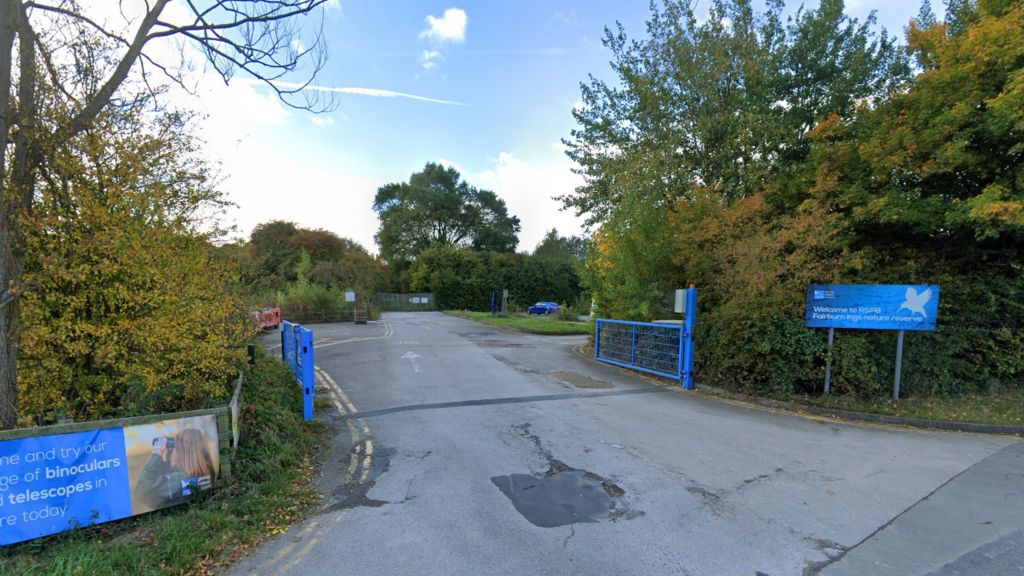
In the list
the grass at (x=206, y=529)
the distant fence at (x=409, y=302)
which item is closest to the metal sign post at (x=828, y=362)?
the grass at (x=206, y=529)

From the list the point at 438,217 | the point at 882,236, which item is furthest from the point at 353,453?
the point at 438,217

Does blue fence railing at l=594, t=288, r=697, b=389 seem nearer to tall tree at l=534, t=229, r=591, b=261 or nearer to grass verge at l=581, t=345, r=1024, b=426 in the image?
grass verge at l=581, t=345, r=1024, b=426

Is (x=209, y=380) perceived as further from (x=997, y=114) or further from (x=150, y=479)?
(x=997, y=114)

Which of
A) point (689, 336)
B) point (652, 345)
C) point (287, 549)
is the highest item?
point (689, 336)

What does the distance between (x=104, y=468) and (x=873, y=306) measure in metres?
11.3

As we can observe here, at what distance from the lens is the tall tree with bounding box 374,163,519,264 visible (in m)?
57.6

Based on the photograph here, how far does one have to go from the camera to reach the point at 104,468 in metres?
3.87

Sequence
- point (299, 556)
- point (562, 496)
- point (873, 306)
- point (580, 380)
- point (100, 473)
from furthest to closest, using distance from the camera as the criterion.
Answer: point (580, 380) → point (873, 306) → point (562, 496) → point (100, 473) → point (299, 556)

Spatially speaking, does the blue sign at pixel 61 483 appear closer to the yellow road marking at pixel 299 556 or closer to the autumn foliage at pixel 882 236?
the yellow road marking at pixel 299 556

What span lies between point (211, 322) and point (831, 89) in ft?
55.5

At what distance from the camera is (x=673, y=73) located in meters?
14.7

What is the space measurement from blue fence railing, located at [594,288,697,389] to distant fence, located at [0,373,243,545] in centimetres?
882

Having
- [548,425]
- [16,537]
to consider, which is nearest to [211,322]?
[16,537]

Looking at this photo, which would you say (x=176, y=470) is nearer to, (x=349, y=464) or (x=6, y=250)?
(x=349, y=464)
